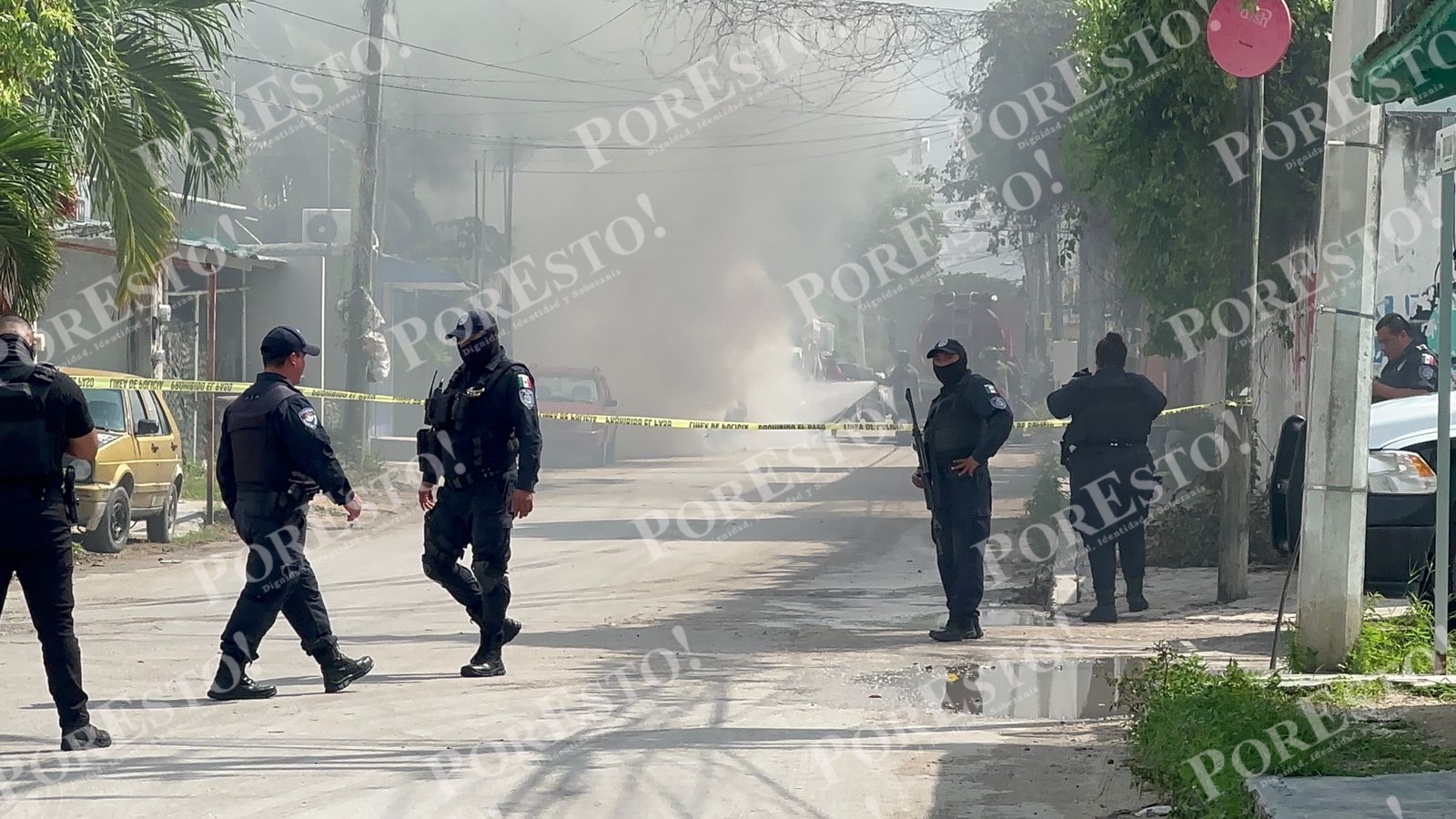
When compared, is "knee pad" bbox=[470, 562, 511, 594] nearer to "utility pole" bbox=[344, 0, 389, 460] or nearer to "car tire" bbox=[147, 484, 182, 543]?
"car tire" bbox=[147, 484, 182, 543]

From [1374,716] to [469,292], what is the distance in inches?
1373

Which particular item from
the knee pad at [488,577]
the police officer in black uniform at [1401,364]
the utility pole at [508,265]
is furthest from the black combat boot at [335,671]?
the utility pole at [508,265]

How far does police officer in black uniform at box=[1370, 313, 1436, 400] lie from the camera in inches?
396

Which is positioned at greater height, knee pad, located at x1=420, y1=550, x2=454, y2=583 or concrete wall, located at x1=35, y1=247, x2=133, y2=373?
concrete wall, located at x1=35, y1=247, x2=133, y2=373

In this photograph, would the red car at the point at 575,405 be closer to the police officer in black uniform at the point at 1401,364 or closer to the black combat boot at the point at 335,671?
the police officer in black uniform at the point at 1401,364

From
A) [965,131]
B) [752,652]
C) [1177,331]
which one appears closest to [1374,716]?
[752,652]

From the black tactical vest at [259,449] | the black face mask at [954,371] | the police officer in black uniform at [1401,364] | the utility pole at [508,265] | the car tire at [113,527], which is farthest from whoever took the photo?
the utility pole at [508,265]

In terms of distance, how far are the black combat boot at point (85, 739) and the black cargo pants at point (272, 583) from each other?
3.45 ft

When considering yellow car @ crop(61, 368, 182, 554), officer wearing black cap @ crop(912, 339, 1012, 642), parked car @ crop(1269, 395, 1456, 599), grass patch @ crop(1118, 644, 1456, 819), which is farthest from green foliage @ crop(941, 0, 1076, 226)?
grass patch @ crop(1118, 644, 1456, 819)

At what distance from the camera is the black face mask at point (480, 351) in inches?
311

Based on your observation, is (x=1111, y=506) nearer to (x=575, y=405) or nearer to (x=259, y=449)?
(x=259, y=449)

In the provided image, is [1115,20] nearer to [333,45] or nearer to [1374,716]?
[1374,716]

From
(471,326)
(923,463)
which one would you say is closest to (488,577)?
(471,326)

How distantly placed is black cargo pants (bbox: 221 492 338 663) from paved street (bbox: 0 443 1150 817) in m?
0.27
